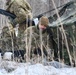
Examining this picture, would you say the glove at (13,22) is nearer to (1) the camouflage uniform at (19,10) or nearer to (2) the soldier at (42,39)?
(1) the camouflage uniform at (19,10)

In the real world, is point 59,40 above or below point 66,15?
below

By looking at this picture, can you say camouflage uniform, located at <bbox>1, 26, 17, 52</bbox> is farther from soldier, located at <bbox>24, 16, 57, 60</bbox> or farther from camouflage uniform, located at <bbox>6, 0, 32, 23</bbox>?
soldier, located at <bbox>24, 16, 57, 60</bbox>

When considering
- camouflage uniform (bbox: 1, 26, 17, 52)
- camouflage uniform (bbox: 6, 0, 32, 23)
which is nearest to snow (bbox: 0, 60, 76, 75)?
camouflage uniform (bbox: 1, 26, 17, 52)

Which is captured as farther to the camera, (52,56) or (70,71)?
(52,56)

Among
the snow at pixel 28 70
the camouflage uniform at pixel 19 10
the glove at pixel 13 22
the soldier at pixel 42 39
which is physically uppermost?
the camouflage uniform at pixel 19 10

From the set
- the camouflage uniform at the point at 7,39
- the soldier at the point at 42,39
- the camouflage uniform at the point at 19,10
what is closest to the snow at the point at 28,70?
the soldier at the point at 42,39

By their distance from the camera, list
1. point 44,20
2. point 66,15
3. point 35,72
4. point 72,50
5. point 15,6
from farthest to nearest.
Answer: point 15,6, point 66,15, point 44,20, point 72,50, point 35,72

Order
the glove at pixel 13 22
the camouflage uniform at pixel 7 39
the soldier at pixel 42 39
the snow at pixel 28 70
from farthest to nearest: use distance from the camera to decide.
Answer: the glove at pixel 13 22
the camouflage uniform at pixel 7 39
the soldier at pixel 42 39
the snow at pixel 28 70

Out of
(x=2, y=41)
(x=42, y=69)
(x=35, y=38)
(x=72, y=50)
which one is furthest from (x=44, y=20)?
(x=42, y=69)

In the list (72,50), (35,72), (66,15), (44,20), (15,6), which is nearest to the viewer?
(35,72)

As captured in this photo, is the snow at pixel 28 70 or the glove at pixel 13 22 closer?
the snow at pixel 28 70

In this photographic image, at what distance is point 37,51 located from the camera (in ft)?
17.2

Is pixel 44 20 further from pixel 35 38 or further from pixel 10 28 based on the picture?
pixel 10 28

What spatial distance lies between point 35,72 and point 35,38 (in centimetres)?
177
